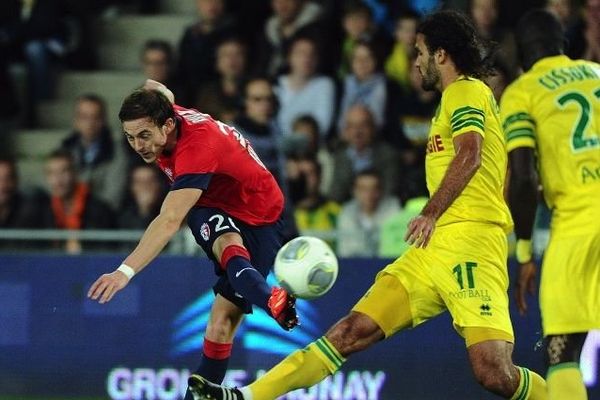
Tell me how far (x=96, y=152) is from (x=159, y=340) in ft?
9.62

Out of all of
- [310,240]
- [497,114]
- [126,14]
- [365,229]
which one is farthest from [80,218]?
[497,114]

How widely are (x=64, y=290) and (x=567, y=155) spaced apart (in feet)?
15.3

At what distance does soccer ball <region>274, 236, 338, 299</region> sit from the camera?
8.13 metres

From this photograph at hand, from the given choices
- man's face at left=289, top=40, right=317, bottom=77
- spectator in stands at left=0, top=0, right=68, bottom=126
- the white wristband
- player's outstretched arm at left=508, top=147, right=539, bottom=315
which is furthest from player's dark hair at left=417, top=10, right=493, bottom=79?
spectator in stands at left=0, top=0, right=68, bottom=126

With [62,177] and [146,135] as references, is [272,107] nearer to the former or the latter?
[62,177]

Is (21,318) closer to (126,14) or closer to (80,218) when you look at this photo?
(80,218)

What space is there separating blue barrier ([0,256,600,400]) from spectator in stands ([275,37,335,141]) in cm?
273

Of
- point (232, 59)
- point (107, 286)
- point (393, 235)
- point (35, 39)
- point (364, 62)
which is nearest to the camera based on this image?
point (107, 286)

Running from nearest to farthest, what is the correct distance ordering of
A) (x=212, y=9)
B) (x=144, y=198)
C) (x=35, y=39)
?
(x=144, y=198), (x=212, y=9), (x=35, y=39)

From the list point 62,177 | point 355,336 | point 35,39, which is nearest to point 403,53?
point 62,177

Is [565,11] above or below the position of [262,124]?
above

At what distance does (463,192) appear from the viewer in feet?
26.1

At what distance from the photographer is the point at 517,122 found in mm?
8023

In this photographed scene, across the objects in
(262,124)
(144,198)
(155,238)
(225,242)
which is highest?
(155,238)
